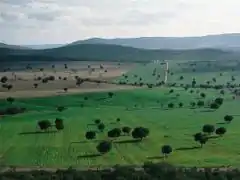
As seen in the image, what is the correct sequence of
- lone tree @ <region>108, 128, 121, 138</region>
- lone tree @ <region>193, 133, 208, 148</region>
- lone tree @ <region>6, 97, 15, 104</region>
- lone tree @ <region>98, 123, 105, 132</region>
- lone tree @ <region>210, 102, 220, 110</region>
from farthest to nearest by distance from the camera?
lone tree @ <region>6, 97, 15, 104</region>
lone tree @ <region>210, 102, 220, 110</region>
lone tree @ <region>98, 123, 105, 132</region>
lone tree @ <region>108, 128, 121, 138</region>
lone tree @ <region>193, 133, 208, 148</region>

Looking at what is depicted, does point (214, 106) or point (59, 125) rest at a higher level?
point (214, 106)

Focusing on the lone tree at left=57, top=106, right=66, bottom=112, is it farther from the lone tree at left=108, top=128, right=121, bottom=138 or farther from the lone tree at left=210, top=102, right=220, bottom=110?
the lone tree at left=108, top=128, right=121, bottom=138

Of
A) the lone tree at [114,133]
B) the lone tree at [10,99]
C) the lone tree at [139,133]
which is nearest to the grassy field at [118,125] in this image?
the lone tree at [114,133]

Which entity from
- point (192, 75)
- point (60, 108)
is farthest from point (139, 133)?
point (192, 75)

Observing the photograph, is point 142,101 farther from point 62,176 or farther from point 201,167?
point 62,176

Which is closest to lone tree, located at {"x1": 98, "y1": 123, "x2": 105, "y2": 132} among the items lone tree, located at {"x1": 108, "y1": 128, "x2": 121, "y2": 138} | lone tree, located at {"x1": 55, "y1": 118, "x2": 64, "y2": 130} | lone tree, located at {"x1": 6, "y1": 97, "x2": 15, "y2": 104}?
lone tree, located at {"x1": 55, "y1": 118, "x2": 64, "y2": 130}

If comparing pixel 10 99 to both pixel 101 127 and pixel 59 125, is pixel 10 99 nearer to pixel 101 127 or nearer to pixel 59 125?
pixel 59 125

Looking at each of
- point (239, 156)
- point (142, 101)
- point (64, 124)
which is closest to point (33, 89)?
point (142, 101)

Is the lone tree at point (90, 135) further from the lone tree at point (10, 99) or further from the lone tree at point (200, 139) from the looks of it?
the lone tree at point (10, 99)
